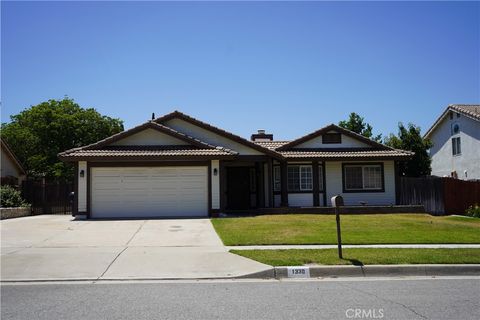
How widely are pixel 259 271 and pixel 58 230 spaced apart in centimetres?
928

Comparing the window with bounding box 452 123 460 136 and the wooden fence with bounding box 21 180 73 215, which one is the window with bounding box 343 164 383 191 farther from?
the wooden fence with bounding box 21 180 73 215

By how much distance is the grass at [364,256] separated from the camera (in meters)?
9.92

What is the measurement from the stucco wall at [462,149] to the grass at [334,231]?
16.0m

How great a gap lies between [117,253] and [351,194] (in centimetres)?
1608

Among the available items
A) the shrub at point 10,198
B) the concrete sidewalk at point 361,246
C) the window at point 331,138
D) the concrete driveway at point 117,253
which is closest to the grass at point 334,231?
the concrete sidewalk at point 361,246

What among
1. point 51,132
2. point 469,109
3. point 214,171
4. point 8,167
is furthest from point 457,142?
point 51,132

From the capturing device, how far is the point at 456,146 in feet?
111

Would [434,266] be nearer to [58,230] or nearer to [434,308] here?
[434,308]

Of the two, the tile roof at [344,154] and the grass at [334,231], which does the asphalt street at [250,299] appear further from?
the tile roof at [344,154]

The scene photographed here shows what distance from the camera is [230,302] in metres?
7.23

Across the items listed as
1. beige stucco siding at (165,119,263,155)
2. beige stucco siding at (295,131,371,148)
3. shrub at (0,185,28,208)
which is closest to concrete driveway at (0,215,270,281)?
shrub at (0,185,28,208)

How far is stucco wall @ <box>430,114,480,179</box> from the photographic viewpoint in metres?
31.3

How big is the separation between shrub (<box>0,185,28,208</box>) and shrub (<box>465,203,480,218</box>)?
2124 centimetres

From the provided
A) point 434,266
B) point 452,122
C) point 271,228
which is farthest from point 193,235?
point 452,122
